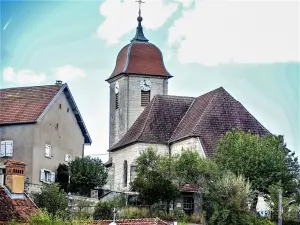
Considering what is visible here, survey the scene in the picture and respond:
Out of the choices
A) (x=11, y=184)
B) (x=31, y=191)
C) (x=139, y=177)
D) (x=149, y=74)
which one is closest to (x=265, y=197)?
(x=139, y=177)

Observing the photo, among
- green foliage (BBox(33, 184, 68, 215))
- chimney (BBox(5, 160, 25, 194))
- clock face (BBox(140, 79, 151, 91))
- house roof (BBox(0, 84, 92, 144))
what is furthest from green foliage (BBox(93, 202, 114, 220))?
clock face (BBox(140, 79, 151, 91))

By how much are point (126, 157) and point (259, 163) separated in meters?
19.3

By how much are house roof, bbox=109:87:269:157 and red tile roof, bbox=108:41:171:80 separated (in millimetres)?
10159

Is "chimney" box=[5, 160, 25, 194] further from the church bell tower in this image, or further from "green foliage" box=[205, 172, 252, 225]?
the church bell tower

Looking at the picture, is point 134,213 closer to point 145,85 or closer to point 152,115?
point 152,115

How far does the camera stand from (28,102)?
7081 cm

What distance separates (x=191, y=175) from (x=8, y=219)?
2313 centimetres

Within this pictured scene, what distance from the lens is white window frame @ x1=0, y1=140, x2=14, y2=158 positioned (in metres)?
68.1

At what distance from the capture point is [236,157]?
2586 inches

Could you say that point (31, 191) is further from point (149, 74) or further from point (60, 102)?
point (149, 74)

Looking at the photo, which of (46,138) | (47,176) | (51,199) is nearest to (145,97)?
(46,138)

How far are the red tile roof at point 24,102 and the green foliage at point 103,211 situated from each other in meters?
9.20

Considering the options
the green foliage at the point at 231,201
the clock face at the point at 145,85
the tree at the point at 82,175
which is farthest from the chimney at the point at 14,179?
the clock face at the point at 145,85

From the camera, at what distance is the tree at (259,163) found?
6562 centimetres
